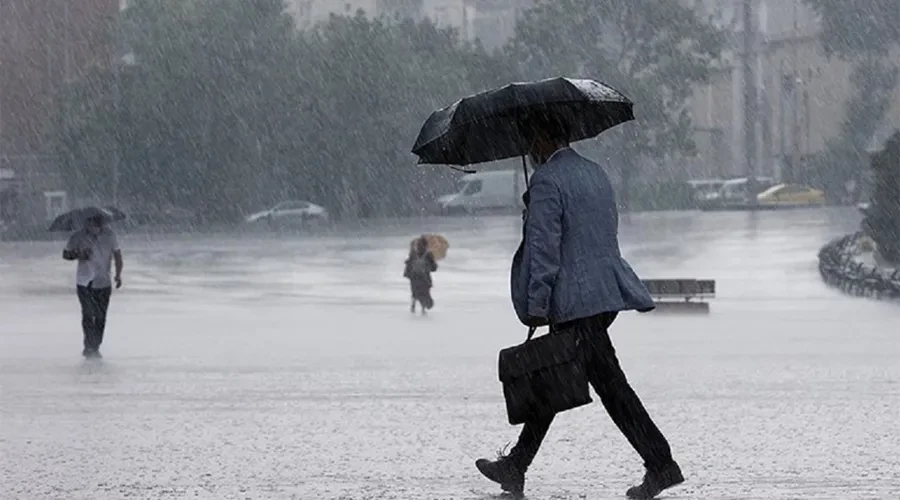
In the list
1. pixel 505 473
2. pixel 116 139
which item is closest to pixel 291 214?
pixel 116 139

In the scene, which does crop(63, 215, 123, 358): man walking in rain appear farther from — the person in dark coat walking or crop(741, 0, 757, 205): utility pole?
crop(741, 0, 757, 205): utility pole

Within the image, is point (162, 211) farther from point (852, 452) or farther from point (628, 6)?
point (852, 452)

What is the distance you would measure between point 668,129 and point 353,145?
1549cm

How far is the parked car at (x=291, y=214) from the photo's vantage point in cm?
6919

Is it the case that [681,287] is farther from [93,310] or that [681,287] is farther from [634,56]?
[634,56]

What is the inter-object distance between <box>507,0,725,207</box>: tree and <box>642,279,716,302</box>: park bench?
49346 mm

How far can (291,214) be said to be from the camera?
228ft

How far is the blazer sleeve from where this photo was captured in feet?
25.3

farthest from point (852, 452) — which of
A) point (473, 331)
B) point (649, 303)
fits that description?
point (473, 331)

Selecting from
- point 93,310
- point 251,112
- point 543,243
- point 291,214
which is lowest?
point 291,214

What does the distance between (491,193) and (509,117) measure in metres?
67.7

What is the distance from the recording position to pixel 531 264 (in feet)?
25.4

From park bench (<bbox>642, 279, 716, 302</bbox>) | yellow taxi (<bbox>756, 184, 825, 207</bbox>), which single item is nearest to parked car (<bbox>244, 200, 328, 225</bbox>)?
yellow taxi (<bbox>756, 184, 825, 207</bbox>)

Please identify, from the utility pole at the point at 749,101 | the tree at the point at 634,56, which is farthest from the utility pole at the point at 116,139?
the utility pole at the point at 749,101
